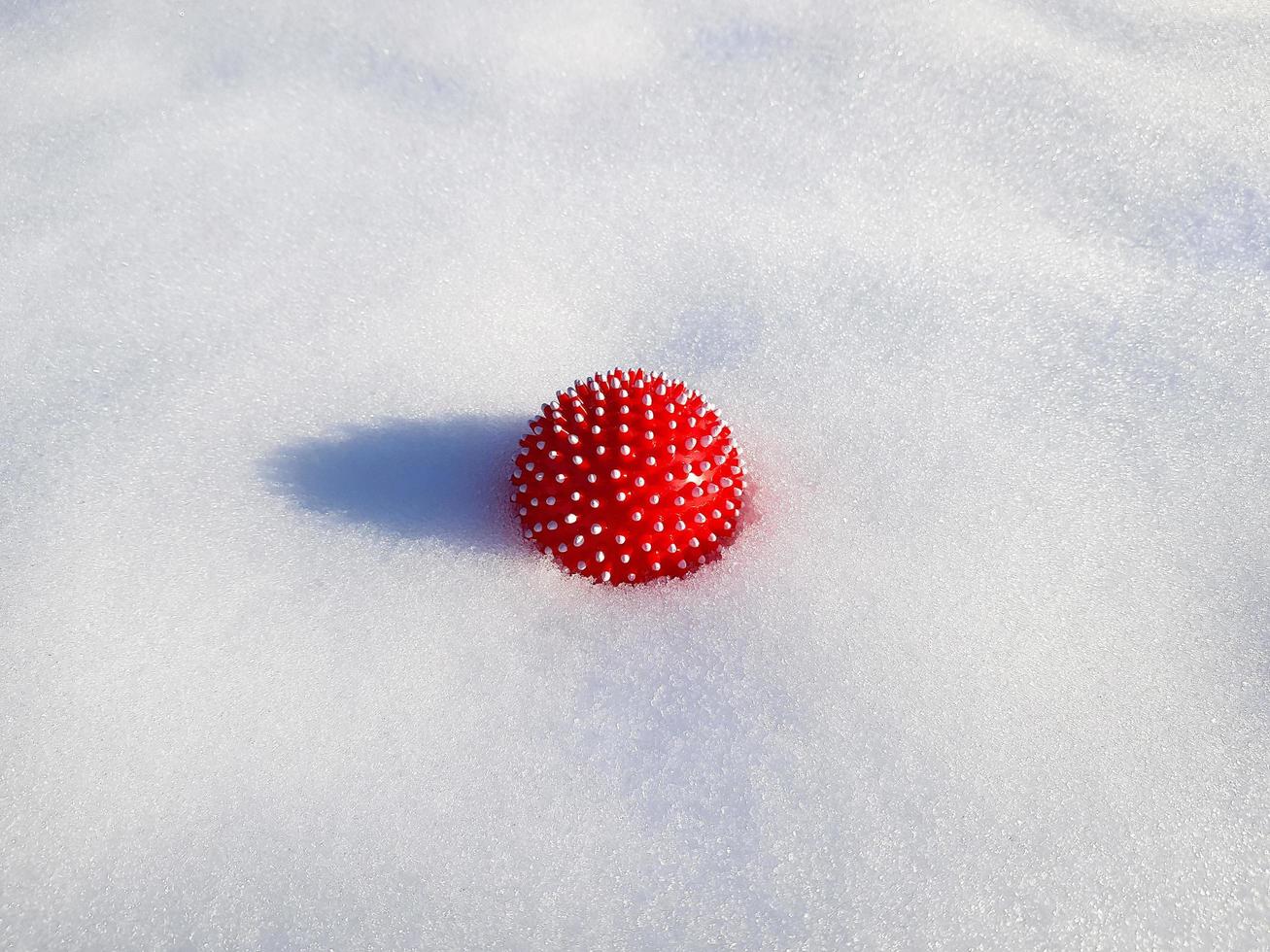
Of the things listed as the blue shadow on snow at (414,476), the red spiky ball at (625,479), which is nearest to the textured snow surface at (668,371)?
the blue shadow on snow at (414,476)

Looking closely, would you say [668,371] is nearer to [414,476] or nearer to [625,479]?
[625,479]

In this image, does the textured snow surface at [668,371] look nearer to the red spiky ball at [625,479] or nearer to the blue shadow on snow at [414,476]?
the blue shadow on snow at [414,476]

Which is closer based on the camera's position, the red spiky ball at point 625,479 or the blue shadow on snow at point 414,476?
the red spiky ball at point 625,479

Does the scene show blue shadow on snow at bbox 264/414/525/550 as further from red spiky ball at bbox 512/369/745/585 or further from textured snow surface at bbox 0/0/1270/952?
red spiky ball at bbox 512/369/745/585

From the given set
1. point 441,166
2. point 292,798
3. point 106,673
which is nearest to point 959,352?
point 441,166

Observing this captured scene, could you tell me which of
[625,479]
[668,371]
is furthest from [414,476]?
[668,371]

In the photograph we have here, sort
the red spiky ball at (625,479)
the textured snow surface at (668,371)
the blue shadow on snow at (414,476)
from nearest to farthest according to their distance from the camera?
the textured snow surface at (668,371) → the red spiky ball at (625,479) → the blue shadow on snow at (414,476)

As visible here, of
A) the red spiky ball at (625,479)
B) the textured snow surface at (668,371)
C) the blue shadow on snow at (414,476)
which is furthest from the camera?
the blue shadow on snow at (414,476)
